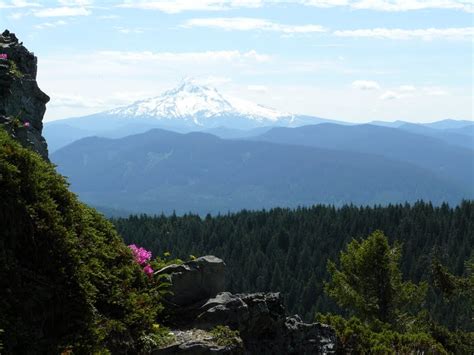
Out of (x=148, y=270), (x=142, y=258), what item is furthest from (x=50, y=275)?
(x=142, y=258)

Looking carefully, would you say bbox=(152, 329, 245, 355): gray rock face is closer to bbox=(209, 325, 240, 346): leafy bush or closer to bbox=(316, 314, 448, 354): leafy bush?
bbox=(209, 325, 240, 346): leafy bush

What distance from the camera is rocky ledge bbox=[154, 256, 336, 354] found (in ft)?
44.5

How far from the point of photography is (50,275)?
9992mm

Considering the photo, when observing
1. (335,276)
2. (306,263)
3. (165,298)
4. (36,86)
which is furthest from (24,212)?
(306,263)

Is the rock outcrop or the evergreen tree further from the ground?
the rock outcrop

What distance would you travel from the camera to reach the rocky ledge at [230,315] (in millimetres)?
13570

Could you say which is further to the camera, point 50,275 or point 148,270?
point 148,270

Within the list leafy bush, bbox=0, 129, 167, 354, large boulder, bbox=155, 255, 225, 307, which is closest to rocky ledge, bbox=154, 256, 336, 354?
large boulder, bbox=155, 255, 225, 307

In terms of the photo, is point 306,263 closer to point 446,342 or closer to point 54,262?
point 446,342

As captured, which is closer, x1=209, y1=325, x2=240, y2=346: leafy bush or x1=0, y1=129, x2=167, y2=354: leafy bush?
x1=0, y1=129, x2=167, y2=354: leafy bush

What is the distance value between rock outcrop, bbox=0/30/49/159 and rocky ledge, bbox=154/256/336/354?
196 inches

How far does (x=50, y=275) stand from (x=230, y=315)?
4.86 m

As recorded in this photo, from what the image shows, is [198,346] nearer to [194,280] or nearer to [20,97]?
[194,280]

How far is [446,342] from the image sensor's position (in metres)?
37.2
